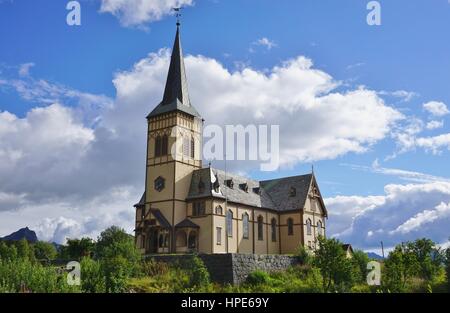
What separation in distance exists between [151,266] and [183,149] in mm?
20166

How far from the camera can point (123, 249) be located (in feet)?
126

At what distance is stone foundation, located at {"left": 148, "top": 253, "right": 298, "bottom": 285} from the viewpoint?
1519 inches

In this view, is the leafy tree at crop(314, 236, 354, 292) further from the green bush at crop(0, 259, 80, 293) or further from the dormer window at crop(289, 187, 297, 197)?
the dormer window at crop(289, 187, 297, 197)

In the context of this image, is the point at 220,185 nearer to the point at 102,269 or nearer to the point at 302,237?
the point at 302,237

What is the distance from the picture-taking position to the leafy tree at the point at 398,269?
36.5 m

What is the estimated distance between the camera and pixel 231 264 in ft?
127

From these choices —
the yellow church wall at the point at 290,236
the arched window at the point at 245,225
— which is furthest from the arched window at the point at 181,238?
the yellow church wall at the point at 290,236

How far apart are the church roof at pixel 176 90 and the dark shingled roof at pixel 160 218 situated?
12206mm

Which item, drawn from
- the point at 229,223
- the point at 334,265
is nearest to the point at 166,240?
the point at 229,223

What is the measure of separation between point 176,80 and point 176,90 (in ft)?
6.02

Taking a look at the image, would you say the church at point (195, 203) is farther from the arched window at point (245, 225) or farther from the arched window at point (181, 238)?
the arched window at point (245, 225)

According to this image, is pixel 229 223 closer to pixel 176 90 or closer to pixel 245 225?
pixel 245 225

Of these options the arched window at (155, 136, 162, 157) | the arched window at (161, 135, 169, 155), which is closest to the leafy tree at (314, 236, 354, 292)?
the arched window at (161, 135, 169, 155)

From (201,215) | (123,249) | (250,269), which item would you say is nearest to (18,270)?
(123,249)
